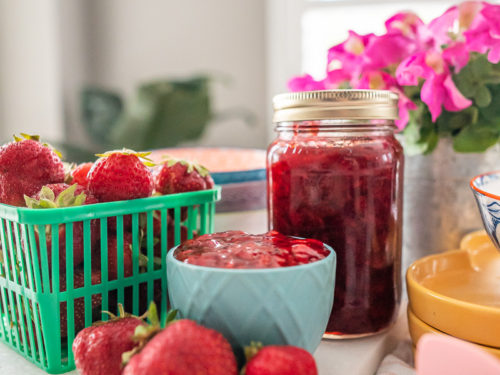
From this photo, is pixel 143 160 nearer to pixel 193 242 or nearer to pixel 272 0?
pixel 193 242

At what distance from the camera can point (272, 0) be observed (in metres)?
1.72

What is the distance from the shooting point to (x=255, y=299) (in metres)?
0.49

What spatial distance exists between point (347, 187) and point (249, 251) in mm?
182

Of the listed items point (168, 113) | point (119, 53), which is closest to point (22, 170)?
point (168, 113)

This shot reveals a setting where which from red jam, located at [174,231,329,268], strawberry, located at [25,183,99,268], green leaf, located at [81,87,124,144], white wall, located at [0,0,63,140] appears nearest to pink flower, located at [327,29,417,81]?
red jam, located at [174,231,329,268]

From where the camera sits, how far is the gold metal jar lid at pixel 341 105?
2.03 feet

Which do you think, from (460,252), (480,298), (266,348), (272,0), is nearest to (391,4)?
(272,0)

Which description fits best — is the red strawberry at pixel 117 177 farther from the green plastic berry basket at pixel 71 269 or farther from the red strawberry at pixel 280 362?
the red strawberry at pixel 280 362

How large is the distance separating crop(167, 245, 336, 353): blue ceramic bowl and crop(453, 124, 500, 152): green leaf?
0.42 meters

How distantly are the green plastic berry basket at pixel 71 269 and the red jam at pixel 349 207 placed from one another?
0.13 m

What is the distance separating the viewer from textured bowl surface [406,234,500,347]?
0.56 m

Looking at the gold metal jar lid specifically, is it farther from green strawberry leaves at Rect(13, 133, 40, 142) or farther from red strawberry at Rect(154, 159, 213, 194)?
green strawberry leaves at Rect(13, 133, 40, 142)

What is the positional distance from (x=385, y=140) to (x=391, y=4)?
114 centimetres

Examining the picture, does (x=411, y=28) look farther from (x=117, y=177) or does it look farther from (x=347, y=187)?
(x=117, y=177)
